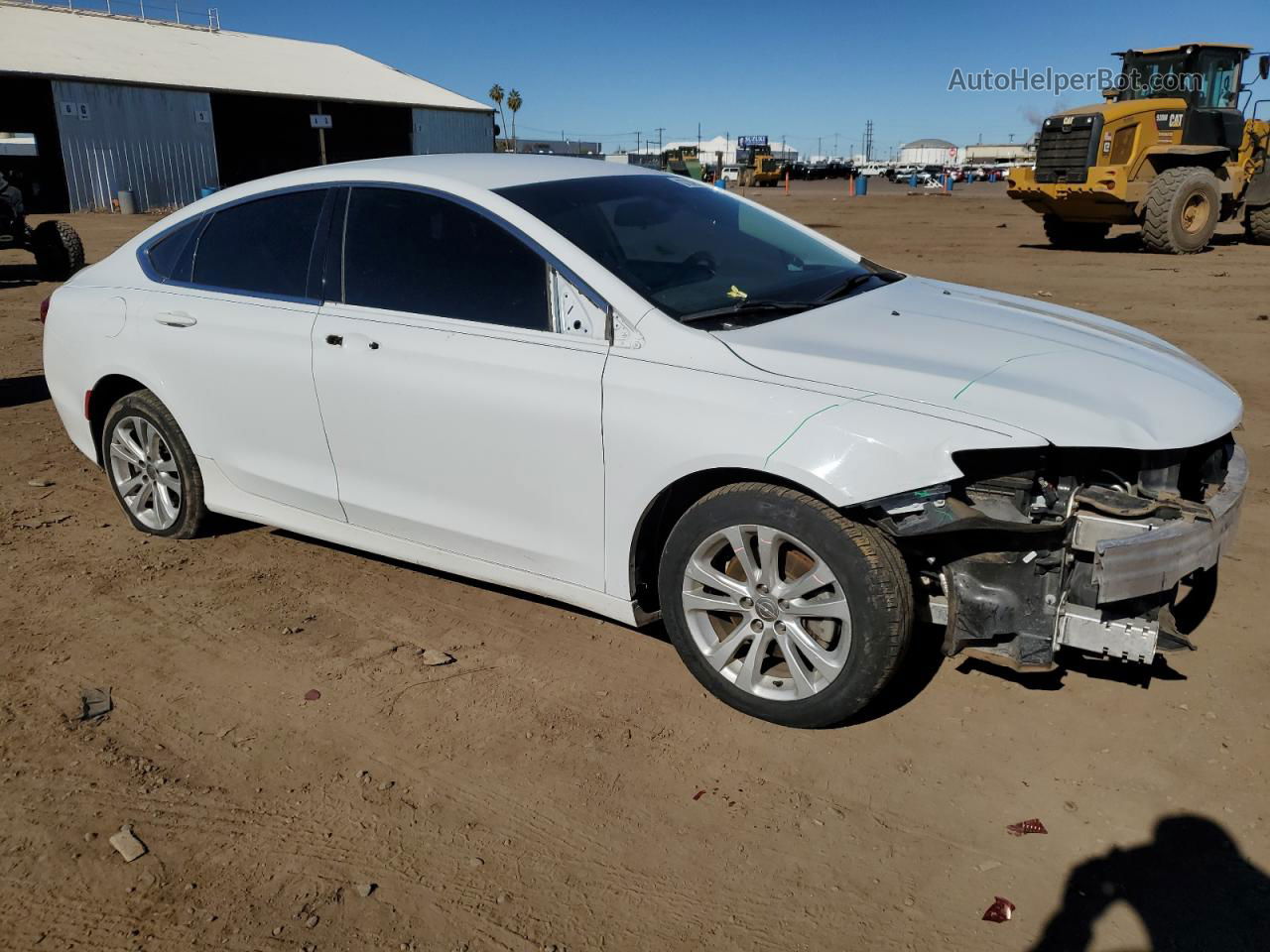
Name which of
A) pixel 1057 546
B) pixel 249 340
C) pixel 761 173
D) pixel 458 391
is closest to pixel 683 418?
pixel 458 391

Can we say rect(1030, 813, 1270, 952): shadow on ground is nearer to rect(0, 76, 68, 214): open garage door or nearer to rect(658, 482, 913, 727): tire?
rect(658, 482, 913, 727): tire

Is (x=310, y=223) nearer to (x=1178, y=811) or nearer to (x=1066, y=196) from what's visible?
(x=1178, y=811)

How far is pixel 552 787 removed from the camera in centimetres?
303

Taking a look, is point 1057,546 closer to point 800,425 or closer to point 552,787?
point 800,425

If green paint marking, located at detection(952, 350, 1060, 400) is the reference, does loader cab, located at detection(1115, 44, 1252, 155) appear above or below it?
above

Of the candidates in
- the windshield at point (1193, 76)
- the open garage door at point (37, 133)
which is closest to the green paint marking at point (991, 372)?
the windshield at point (1193, 76)

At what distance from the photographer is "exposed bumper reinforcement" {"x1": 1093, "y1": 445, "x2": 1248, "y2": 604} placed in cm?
279

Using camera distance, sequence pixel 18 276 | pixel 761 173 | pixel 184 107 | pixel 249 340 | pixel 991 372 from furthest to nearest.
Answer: pixel 761 173 → pixel 184 107 → pixel 18 276 → pixel 249 340 → pixel 991 372

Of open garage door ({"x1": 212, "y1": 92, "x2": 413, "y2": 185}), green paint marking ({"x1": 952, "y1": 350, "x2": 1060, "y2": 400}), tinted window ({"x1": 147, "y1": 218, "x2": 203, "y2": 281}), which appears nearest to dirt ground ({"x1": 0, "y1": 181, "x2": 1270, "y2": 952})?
green paint marking ({"x1": 952, "y1": 350, "x2": 1060, "y2": 400})

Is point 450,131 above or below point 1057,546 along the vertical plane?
above

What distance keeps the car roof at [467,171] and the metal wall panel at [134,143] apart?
33.1m

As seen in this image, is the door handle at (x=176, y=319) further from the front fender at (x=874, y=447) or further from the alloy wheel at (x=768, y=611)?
the front fender at (x=874, y=447)

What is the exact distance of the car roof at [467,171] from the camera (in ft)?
12.7

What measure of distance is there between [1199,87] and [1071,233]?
3.13 metres
